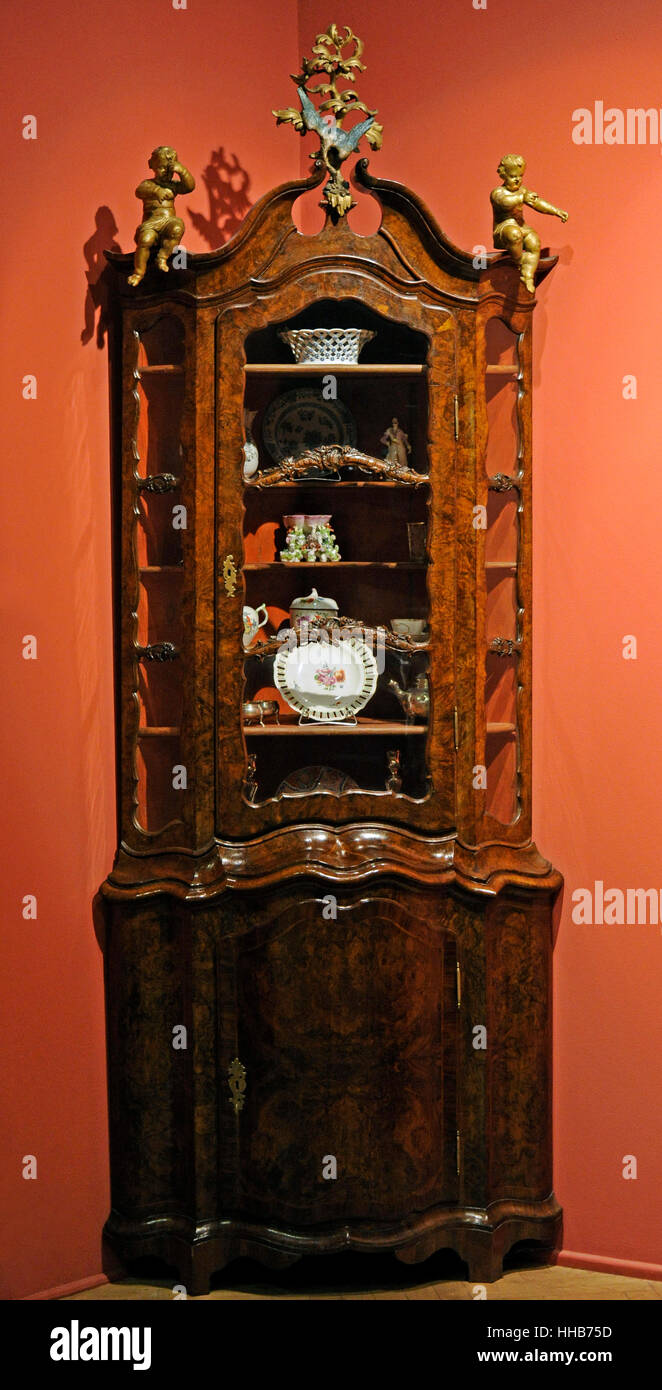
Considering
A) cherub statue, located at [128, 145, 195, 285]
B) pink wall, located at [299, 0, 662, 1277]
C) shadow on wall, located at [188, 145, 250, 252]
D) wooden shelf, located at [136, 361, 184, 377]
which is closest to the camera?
cherub statue, located at [128, 145, 195, 285]

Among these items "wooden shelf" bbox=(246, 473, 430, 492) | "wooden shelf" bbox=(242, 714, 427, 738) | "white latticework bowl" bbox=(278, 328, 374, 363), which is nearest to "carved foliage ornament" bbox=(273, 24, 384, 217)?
"white latticework bowl" bbox=(278, 328, 374, 363)

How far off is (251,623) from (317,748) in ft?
1.05

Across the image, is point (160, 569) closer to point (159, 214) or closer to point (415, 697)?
point (415, 697)

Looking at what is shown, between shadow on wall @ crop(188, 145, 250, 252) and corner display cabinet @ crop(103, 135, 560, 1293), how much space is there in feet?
1.18

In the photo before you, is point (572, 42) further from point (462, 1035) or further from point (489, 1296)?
point (489, 1296)

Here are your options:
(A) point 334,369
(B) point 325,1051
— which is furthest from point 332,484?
(B) point 325,1051

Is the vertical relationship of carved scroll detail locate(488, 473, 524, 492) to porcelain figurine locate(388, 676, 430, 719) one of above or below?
above

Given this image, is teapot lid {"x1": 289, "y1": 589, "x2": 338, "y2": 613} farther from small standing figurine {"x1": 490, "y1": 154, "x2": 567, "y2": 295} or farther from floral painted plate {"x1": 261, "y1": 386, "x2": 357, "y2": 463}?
small standing figurine {"x1": 490, "y1": 154, "x2": 567, "y2": 295}

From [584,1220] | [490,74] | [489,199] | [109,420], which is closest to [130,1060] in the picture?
[584,1220]

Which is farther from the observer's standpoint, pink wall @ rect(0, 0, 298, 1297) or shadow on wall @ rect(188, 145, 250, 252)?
shadow on wall @ rect(188, 145, 250, 252)

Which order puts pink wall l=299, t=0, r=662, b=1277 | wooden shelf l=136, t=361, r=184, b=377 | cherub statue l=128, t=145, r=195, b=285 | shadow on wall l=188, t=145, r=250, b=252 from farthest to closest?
shadow on wall l=188, t=145, r=250, b=252
pink wall l=299, t=0, r=662, b=1277
wooden shelf l=136, t=361, r=184, b=377
cherub statue l=128, t=145, r=195, b=285

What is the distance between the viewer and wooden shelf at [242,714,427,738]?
294cm

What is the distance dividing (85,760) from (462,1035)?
1.06 metres

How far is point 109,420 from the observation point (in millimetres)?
3008
